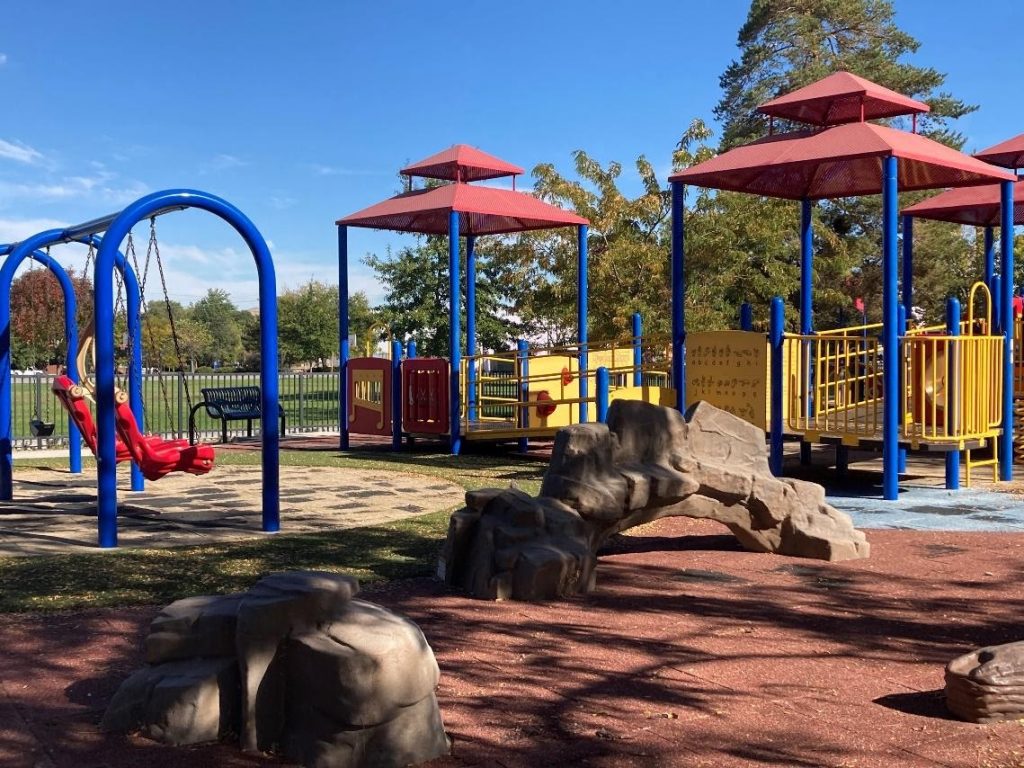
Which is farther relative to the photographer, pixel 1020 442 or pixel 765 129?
pixel 765 129

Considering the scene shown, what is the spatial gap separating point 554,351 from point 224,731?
1153 centimetres

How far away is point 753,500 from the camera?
7.20 meters

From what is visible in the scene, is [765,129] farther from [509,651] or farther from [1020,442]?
[509,651]

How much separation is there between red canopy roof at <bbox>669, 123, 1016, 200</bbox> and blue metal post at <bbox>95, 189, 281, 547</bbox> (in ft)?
17.3

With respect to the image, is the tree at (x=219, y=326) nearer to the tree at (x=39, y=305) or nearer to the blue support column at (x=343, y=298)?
the tree at (x=39, y=305)

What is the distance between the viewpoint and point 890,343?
10203 millimetres

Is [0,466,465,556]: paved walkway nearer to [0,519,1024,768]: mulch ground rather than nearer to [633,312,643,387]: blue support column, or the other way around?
[0,519,1024,768]: mulch ground

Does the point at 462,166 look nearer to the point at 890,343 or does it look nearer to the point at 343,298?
the point at 343,298

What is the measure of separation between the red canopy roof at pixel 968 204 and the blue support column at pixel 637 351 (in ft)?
14.6

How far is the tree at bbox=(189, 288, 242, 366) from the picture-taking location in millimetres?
99875

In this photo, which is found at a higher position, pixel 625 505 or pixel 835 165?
pixel 835 165

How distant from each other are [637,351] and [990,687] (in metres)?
12.2

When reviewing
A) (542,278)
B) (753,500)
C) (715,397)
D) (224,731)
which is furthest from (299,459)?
(542,278)

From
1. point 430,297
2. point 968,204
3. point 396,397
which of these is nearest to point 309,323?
point 430,297
